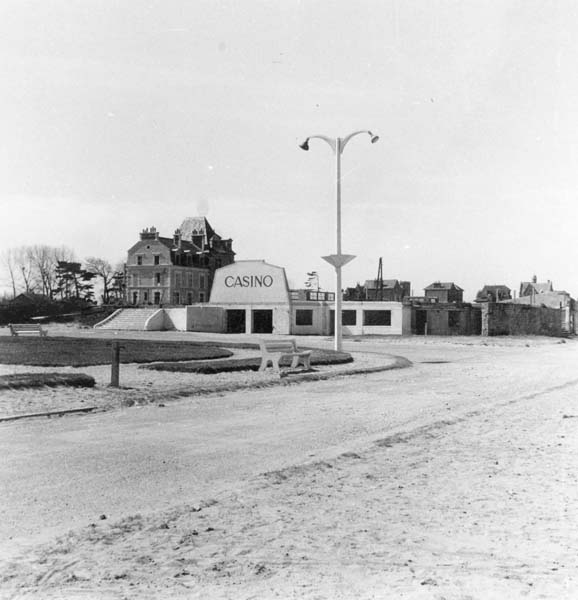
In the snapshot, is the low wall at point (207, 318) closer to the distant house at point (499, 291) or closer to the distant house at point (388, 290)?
the distant house at point (388, 290)

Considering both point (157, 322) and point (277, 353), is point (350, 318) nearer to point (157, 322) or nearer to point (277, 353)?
point (157, 322)

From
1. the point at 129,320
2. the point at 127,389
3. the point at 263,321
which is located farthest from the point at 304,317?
the point at 127,389

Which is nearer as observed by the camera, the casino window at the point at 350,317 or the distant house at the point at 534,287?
the casino window at the point at 350,317

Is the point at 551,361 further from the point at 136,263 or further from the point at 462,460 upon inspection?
the point at 136,263

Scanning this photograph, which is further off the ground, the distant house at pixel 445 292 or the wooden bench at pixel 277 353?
the distant house at pixel 445 292

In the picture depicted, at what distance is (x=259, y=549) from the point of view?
495cm

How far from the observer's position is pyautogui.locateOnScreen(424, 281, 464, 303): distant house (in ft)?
368

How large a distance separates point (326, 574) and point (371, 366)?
17.1 m

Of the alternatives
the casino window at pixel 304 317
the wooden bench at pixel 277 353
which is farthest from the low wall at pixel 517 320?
the wooden bench at pixel 277 353

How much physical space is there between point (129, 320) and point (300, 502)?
5768 centimetres

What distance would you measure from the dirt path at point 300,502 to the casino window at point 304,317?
151 ft

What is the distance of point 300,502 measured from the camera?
6.20m

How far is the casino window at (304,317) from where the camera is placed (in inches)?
2291

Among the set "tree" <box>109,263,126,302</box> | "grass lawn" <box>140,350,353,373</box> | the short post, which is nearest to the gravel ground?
the short post
